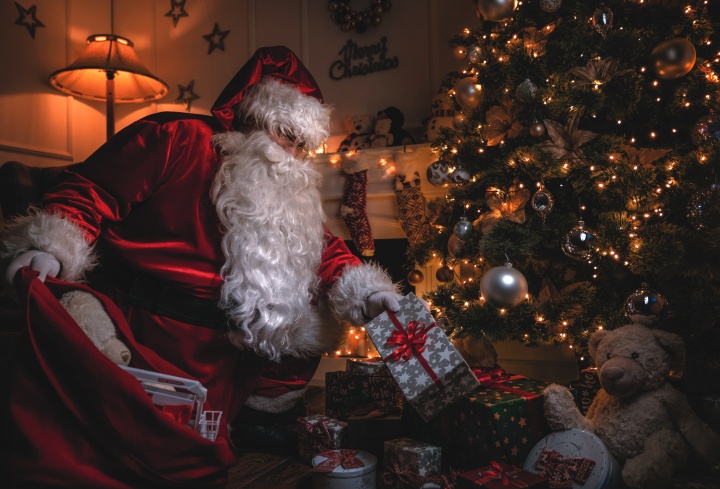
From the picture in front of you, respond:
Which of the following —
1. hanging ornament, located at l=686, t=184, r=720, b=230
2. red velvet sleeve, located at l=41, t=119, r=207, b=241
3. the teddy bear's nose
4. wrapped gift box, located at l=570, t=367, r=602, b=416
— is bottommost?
wrapped gift box, located at l=570, t=367, r=602, b=416

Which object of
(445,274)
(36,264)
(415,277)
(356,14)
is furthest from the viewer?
(356,14)

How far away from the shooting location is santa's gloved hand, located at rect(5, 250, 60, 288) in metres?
1.45

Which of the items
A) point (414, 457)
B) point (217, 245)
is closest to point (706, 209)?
point (414, 457)

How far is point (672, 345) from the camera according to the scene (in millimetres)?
1667

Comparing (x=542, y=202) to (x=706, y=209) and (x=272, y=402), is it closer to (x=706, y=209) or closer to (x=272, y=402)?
(x=706, y=209)

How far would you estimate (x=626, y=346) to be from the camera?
5.63 feet

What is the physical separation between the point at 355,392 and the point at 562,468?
2.67 ft

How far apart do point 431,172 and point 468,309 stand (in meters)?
0.65

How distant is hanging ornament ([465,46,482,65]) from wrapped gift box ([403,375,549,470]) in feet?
4.27

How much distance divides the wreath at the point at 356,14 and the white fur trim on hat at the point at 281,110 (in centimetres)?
149

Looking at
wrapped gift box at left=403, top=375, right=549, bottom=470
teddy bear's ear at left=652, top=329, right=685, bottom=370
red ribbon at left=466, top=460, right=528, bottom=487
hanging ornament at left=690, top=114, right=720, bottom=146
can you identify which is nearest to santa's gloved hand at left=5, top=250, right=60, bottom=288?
wrapped gift box at left=403, top=375, right=549, bottom=470

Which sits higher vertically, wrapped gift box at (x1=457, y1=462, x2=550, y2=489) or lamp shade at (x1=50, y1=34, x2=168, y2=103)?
lamp shade at (x1=50, y1=34, x2=168, y2=103)

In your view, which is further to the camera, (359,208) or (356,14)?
(356,14)

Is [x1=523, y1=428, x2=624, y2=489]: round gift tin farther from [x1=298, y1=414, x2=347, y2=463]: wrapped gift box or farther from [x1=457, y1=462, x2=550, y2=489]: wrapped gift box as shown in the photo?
[x1=298, y1=414, x2=347, y2=463]: wrapped gift box
